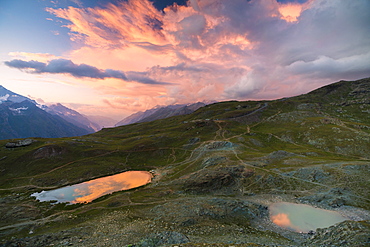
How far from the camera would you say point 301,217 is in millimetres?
39531

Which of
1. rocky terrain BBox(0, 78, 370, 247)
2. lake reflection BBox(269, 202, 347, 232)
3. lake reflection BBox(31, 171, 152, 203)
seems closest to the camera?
rocky terrain BBox(0, 78, 370, 247)

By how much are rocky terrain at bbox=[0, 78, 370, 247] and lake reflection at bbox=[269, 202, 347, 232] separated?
7.10ft

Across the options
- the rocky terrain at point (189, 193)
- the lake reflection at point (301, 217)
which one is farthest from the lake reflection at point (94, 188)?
the lake reflection at point (301, 217)

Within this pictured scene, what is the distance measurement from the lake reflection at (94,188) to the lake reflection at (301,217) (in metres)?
54.5

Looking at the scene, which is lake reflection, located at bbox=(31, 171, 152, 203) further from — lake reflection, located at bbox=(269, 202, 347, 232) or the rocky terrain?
lake reflection, located at bbox=(269, 202, 347, 232)

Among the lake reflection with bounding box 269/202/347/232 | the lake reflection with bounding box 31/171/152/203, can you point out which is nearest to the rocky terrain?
the lake reflection with bounding box 269/202/347/232

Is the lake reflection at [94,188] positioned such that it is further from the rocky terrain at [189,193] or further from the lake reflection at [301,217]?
the lake reflection at [301,217]

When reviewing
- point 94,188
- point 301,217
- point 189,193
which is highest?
point 301,217

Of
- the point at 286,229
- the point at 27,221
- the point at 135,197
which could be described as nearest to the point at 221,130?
the point at 135,197

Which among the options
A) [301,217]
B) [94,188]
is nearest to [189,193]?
[301,217]

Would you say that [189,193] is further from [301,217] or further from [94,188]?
[94,188]

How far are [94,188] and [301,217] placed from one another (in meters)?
74.7

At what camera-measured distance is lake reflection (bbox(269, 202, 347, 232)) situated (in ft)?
119

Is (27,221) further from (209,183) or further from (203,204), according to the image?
(209,183)
